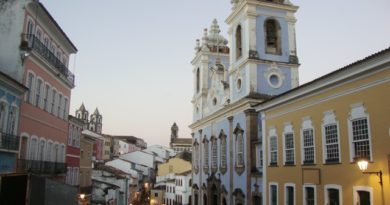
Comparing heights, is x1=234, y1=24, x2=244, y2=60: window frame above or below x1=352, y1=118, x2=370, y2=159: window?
above

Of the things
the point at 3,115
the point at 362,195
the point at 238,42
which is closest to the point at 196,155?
the point at 238,42

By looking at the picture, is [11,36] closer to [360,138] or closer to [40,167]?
[40,167]

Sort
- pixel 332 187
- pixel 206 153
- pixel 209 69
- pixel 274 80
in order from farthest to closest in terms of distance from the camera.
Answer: pixel 209 69 < pixel 206 153 < pixel 274 80 < pixel 332 187

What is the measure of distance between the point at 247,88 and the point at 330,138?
39.3ft

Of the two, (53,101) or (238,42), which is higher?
(238,42)

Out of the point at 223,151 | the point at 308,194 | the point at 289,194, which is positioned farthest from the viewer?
the point at 223,151

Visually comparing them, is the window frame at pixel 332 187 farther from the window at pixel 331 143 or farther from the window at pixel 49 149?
the window at pixel 49 149

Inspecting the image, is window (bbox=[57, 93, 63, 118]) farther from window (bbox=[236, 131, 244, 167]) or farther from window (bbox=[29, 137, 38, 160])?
window (bbox=[236, 131, 244, 167])

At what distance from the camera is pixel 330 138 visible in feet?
61.4

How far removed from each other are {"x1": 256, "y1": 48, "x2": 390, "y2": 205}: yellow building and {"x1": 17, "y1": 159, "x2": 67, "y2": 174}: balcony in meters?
12.6

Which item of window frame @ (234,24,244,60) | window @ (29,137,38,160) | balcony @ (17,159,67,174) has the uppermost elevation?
window frame @ (234,24,244,60)

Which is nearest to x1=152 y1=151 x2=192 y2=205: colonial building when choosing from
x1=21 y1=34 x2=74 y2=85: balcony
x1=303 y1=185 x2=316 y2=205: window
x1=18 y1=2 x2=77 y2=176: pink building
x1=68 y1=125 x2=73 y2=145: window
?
x1=68 y1=125 x2=73 y2=145: window

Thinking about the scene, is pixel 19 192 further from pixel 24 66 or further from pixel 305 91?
pixel 305 91

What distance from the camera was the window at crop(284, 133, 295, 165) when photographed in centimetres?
2192
